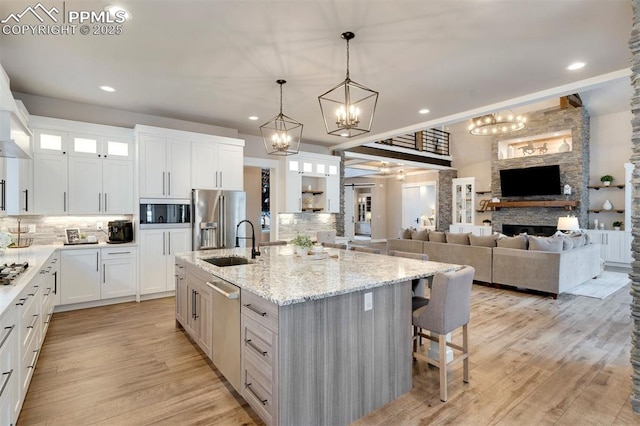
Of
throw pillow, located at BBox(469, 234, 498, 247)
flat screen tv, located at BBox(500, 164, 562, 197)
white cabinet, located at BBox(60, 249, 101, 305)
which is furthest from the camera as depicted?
flat screen tv, located at BBox(500, 164, 562, 197)

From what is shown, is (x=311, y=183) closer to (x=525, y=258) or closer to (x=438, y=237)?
(x=438, y=237)

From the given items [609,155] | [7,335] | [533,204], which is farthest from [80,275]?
[609,155]

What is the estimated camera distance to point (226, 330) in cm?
252

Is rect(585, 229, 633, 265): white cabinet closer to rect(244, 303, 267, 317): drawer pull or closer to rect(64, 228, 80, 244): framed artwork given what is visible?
rect(244, 303, 267, 317): drawer pull

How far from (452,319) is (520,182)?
8.56m

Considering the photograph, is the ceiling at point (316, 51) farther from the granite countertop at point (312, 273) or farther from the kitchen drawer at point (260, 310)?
the kitchen drawer at point (260, 310)

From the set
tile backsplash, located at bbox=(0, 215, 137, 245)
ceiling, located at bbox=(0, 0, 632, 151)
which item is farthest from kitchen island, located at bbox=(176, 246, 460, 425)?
tile backsplash, located at bbox=(0, 215, 137, 245)

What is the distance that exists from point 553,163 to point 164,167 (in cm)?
954

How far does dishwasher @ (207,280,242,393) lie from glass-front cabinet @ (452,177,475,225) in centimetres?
1048

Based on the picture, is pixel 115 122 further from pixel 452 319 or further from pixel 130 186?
pixel 452 319

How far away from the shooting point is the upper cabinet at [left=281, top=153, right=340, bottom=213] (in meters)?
7.02

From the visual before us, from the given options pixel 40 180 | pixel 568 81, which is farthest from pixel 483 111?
pixel 40 180

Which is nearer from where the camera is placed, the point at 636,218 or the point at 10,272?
the point at 636,218

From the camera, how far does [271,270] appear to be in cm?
272
